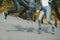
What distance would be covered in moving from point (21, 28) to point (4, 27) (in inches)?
29.3

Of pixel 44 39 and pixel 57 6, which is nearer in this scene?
pixel 44 39

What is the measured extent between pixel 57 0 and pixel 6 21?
6198 mm

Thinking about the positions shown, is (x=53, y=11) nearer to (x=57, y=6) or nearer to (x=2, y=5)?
(x=57, y=6)

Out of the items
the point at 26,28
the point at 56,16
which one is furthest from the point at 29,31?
the point at 56,16

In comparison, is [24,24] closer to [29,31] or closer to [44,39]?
[29,31]

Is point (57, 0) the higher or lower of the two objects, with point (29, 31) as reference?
→ higher

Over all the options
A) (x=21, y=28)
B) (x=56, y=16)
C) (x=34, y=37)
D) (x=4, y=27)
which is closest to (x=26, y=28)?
(x=21, y=28)

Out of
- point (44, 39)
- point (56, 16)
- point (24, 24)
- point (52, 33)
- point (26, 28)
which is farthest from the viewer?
point (56, 16)

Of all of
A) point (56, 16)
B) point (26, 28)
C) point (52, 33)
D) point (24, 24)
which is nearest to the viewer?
point (52, 33)

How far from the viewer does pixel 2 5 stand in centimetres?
1653

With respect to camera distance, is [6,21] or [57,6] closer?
[6,21]

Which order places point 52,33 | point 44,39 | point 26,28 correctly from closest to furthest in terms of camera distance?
point 44,39, point 52,33, point 26,28

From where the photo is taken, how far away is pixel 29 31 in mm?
9734

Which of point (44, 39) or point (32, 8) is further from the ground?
point (32, 8)
